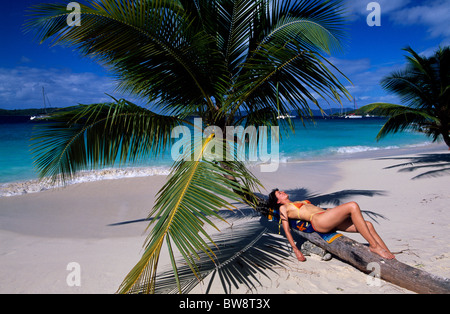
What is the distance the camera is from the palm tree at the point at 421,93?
8.85 meters

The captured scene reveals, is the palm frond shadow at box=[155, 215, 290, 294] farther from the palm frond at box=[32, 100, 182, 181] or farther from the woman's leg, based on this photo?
the palm frond at box=[32, 100, 182, 181]

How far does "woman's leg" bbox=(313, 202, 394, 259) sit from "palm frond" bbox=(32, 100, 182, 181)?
221cm

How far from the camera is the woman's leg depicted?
2824 millimetres

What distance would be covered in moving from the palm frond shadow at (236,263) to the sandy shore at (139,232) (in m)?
0.04

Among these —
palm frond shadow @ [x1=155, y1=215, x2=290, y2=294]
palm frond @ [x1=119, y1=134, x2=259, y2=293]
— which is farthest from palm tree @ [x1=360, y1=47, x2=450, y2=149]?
palm frond @ [x1=119, y1=134, x2=259, y2=293]

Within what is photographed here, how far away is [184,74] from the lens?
3479mm

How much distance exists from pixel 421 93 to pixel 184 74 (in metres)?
9.07

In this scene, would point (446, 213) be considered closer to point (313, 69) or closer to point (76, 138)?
point (313, 69)

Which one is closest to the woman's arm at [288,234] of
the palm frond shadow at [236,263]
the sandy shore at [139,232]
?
the sandy shore at [139,232]

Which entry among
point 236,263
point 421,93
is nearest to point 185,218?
point 236,263

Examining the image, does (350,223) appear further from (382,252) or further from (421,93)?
(421,93)

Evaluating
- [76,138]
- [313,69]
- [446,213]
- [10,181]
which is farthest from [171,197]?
[10,181]

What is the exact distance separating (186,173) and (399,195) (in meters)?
5.94

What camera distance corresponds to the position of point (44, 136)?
305 cm
